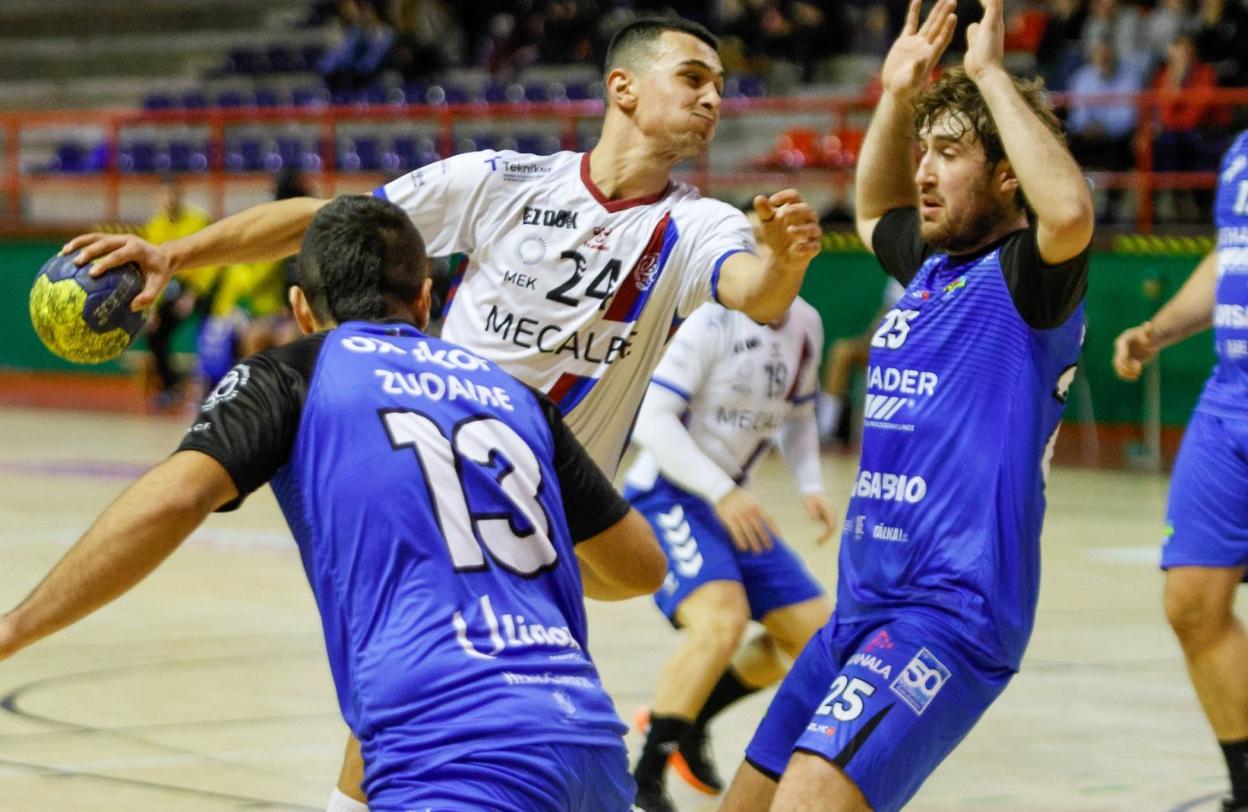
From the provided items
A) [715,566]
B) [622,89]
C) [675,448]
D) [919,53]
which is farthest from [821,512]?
[919,53]

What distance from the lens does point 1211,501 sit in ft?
18.9

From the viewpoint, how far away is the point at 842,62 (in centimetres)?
2130

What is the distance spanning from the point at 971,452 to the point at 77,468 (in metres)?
12.2

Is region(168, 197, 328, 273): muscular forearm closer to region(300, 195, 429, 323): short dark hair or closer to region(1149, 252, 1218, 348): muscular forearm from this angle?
region(300, 195, 429, 323): short dark hair

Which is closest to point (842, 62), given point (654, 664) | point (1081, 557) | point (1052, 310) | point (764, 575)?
point (1081, 557)

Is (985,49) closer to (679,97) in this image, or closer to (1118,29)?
(679,97)

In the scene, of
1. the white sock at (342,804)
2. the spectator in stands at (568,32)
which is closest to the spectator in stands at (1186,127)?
the spectator in stands at (568,32)

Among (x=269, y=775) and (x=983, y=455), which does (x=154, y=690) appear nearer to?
(x=269, y=775)

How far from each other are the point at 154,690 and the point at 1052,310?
4606 millimetres

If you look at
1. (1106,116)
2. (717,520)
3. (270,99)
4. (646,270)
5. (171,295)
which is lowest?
(171,295)

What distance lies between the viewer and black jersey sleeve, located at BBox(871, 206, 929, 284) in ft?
15.2

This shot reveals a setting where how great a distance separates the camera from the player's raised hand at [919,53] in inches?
183

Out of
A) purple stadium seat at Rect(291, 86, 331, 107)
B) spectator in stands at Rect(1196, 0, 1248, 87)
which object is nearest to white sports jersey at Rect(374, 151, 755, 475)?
spectator in stands at Rect(1196, 0, 1248, 87)


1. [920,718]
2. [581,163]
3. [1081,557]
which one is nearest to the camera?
[920,718]
